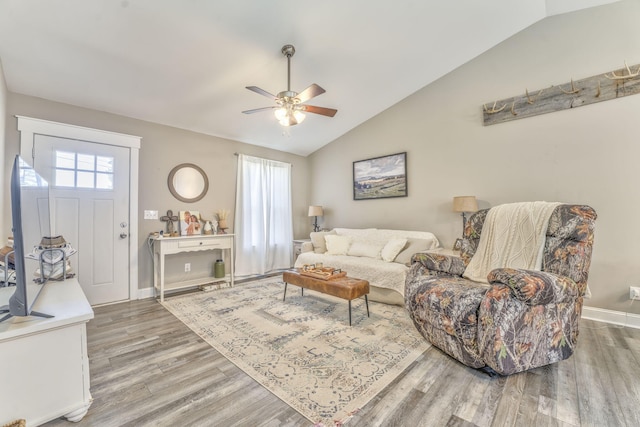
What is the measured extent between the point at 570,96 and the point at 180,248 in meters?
5.07

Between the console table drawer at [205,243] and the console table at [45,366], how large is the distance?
2.11 meters

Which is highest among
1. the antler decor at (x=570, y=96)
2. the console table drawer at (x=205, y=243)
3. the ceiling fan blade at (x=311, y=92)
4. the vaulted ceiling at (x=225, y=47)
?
the vaulted ceiling at (x=225, y=47)

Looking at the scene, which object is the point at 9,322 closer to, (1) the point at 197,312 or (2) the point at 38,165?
(1) the point at 197,312

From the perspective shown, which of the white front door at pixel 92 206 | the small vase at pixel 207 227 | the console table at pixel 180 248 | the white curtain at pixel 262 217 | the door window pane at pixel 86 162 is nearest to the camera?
the white front door at pixel 92 206

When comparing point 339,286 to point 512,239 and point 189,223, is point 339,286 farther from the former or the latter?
point 189,223

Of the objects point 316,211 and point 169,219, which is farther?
point 316,211

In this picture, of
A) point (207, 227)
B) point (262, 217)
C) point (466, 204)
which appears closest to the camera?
point (466, 204)

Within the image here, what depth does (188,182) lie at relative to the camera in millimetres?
4129

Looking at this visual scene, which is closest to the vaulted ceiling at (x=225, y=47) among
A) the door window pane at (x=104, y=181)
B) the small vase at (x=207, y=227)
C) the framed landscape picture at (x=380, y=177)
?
the door window pane at (x=104, y=181)

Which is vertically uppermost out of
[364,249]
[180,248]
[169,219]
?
[169,219]

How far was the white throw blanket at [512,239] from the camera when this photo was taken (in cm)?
228

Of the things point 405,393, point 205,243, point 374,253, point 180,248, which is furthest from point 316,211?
point 405,393

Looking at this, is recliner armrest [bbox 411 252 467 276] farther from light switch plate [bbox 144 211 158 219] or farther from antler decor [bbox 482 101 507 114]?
light switch plate [bbox 144 211 158 219]

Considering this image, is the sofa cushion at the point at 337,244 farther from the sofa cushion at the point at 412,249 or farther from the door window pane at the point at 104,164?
the door window pane at the point at 104,164
